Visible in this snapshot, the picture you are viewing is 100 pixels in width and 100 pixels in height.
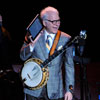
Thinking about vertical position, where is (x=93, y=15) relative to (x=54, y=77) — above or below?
above

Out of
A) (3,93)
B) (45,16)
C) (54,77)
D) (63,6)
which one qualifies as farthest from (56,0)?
(3,93)

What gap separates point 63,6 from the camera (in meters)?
4.77

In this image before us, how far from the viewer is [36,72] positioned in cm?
242

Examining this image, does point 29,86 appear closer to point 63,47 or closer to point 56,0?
point 63,47

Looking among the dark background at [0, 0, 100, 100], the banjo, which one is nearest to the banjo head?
the banjo

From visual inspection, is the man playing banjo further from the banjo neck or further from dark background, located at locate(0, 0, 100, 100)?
dark background, located at locate(0, 0, 100, 100)

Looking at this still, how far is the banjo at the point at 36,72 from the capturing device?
233 cm

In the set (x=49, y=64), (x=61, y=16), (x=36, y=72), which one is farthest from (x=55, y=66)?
(x=61, y=16)

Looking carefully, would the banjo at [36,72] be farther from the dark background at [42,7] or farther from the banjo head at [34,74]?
the dark background at [42,7]

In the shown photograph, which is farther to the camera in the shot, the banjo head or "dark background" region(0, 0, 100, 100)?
"dark background" region(0, 0, 100, 100)

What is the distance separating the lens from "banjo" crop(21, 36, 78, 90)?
2330 millimetres

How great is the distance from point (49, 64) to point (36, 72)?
0.17m

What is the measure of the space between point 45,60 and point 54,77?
0.20m

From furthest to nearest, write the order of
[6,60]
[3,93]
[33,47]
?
[33,47]
[6,60]
[3,93]
